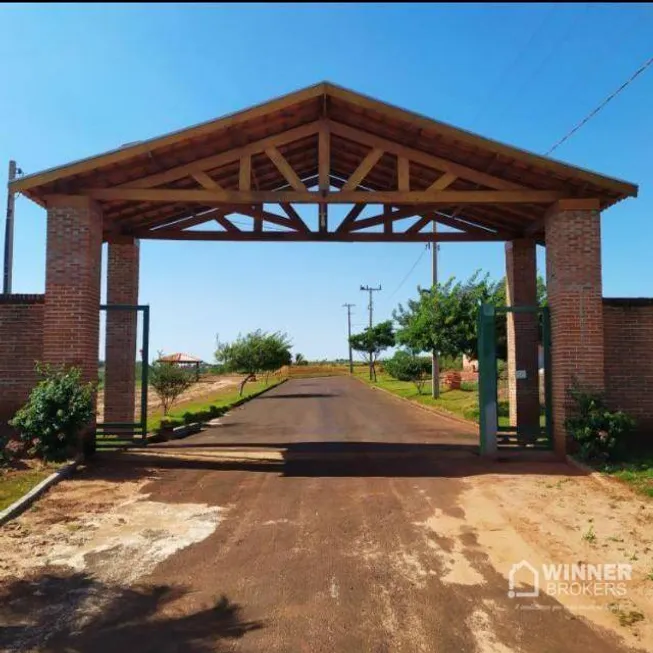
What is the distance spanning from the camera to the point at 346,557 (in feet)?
17.5

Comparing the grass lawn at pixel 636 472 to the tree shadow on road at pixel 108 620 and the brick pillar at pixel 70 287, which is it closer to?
the tree shadow on road at pixel 108 620

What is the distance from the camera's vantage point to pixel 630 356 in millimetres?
10289

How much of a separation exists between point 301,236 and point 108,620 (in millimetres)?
9751

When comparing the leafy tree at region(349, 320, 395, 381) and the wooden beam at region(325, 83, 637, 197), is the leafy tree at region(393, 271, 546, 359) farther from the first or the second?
the leafy tree at region(349, 320, 395, 381)

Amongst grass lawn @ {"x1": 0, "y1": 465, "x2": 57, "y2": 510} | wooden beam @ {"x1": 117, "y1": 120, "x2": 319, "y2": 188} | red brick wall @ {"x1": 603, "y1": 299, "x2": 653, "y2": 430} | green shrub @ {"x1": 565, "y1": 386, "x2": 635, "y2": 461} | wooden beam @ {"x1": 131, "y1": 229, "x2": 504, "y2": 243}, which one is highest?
wooden beam @ {"x1": 117, "y1": 120, "x2": 319, "y2": 188}

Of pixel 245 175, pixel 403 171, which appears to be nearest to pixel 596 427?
pixel 403 171

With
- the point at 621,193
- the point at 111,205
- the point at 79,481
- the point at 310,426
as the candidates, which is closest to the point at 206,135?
the point at 111,205

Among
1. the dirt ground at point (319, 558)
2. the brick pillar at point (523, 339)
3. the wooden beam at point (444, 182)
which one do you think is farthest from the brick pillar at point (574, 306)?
the brick pillar at point (523, 339)

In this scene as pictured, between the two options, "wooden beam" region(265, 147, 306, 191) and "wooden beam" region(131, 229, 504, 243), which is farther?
"wooden beam" region(131, 229, 504, 243)

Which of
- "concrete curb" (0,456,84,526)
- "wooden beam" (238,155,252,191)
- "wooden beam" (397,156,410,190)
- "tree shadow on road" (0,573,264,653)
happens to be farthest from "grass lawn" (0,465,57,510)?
"wooden beam" (397,156,410,190)

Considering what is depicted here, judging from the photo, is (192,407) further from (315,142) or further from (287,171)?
(287,171)

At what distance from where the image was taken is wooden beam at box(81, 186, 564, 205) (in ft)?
33.6

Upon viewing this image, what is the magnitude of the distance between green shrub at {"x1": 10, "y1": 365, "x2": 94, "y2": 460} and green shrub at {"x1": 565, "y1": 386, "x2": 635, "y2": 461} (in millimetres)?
7962

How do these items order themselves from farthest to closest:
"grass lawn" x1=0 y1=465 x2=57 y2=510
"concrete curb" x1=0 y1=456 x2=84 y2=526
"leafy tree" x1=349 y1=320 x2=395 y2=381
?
1. "leafy tree" x1=349 y1=320 x2=395 y2=381
2. "grass lawn" x1=0 y1=465 x2=57 y2=510
3. "concrete curb" x1=0 y1=456 x2=84 y2=526
